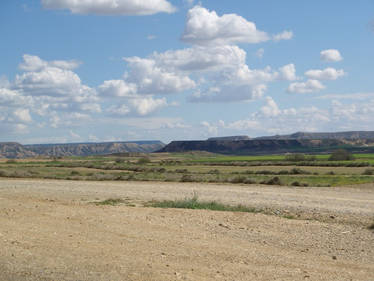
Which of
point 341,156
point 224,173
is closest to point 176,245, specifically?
point 224,173

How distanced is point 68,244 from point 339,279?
18.9 feet

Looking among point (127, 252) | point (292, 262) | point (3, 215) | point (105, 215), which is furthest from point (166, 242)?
point (3, 215)

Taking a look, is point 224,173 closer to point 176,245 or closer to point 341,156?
point 176,245

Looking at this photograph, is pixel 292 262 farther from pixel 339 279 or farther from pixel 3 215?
pixel 3 215

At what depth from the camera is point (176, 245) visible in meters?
11.2

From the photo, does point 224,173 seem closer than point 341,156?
Yes

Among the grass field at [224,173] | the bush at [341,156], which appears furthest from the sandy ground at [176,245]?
the bush at [341,156]

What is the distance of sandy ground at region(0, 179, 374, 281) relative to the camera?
360 inches

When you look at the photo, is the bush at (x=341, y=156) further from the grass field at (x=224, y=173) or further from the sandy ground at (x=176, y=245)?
the sandy ground at (x=176, y=245)

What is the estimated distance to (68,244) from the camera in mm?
10953

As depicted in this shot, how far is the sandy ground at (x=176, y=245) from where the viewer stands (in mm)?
9141

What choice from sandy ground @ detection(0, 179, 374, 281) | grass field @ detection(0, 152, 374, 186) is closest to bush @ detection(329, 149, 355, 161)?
grass field @ detection(0, 152, 374, 186)

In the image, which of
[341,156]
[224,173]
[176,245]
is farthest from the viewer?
[341,156]

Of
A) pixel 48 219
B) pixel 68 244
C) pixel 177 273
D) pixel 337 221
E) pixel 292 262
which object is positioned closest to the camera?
pixel 177 273
